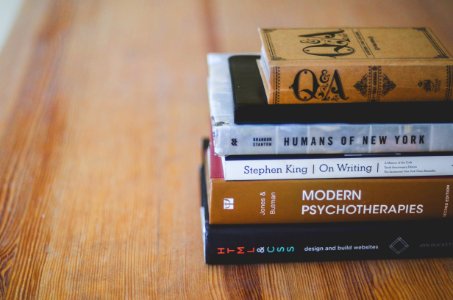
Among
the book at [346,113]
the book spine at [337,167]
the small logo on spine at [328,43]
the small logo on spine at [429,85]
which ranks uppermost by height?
the small logo on spine at [328,43]

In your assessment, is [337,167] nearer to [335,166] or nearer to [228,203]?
[335,166]

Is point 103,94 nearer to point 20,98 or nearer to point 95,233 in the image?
point 20,98

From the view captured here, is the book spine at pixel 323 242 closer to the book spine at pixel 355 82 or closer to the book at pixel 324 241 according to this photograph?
the book at pixel 324 241

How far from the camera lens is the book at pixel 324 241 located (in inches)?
29.5

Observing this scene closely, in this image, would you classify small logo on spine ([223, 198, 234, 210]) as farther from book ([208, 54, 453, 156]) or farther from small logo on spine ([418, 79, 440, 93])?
small logo on spine ([418, 79, 440, 93])

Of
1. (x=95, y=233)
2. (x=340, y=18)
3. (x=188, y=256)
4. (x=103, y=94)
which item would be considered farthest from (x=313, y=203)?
(x=340, y=18)

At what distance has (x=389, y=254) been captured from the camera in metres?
0.77

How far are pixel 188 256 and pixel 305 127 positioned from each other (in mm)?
221

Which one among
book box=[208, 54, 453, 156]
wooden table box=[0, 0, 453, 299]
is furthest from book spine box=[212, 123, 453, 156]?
wooden table box=[0, 0, 453, 299]

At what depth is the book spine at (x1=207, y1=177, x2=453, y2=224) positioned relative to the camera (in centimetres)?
74

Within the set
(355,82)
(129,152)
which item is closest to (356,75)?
(355,82)

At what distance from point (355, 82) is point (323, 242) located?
0.20 m

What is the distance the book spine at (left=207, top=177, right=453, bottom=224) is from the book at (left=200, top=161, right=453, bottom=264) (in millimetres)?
10

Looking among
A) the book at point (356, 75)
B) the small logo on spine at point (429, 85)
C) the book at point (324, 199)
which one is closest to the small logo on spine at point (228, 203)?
the book at point (324, 199)
